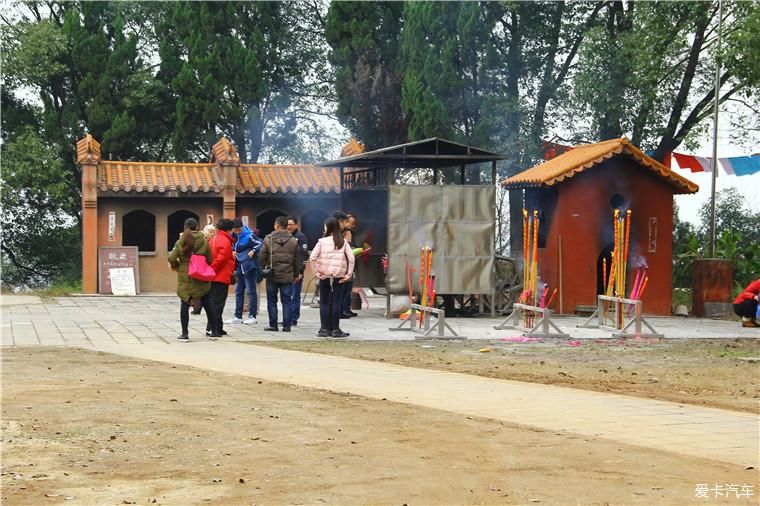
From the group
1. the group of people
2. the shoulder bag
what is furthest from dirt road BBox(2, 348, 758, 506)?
the shoulder bag

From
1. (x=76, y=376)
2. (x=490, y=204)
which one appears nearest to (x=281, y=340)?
(x=76, y=376)

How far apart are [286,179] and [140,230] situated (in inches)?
163

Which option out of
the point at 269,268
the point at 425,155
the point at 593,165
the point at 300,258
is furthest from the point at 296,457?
the point at 593,165

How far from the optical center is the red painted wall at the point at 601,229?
2316 cm

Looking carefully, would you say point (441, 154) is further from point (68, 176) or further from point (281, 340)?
point (68, 176)

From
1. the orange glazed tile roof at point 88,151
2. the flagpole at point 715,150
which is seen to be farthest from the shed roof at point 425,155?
the orange glazed tile roof at point 88,151

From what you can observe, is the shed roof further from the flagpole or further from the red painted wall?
the flagpole

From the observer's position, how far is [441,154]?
71.3ft

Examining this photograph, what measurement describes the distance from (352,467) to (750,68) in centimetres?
1941

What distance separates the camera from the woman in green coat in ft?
52.4

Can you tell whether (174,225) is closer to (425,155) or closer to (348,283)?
(425,155)

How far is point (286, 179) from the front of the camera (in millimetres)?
31344

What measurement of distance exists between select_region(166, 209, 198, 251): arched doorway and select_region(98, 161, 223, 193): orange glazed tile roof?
2.84ft

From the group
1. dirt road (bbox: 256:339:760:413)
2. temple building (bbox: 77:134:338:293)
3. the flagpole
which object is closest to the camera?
dirt road (bbox: 256:339:760:413)
